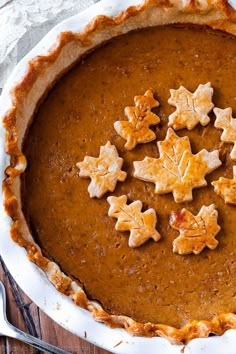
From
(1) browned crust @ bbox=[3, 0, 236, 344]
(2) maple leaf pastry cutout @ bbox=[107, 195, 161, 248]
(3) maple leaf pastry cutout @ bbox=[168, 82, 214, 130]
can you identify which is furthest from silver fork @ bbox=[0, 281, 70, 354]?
(3) maple leaf pastry cutout @ bbox=[168, 82, 214, 130]

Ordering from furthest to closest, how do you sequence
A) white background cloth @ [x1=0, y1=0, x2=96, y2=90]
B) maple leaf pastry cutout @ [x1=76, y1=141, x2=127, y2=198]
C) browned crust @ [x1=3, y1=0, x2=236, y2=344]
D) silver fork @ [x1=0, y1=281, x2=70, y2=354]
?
white background cloth @ [x1=0, y1=0, x2=96, y2=90] → silver fork @ [x1=0, y1=281, x2=70, y2=354] → maple leaf pastry cutout @ [x1=76, y1=141, x2=127, y2=198] → browned crust @ [x1=3, y1=0, x2=236, y2=344]

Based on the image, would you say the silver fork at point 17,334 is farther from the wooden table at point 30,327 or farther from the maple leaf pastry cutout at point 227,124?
the maple leaf pastry cutout at point 227,124

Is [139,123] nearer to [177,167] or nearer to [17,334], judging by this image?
[177,167]

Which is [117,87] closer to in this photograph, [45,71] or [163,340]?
[45,71]

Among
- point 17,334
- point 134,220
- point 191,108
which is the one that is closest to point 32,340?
point 17,334

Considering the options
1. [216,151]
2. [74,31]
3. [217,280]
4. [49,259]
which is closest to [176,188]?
[216,151]

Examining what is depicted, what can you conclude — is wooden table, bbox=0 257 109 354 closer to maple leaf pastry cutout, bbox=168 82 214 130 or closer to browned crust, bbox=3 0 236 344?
browned crust, bbox=3 0 236 344

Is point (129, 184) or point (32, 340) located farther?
point (32, 340)
